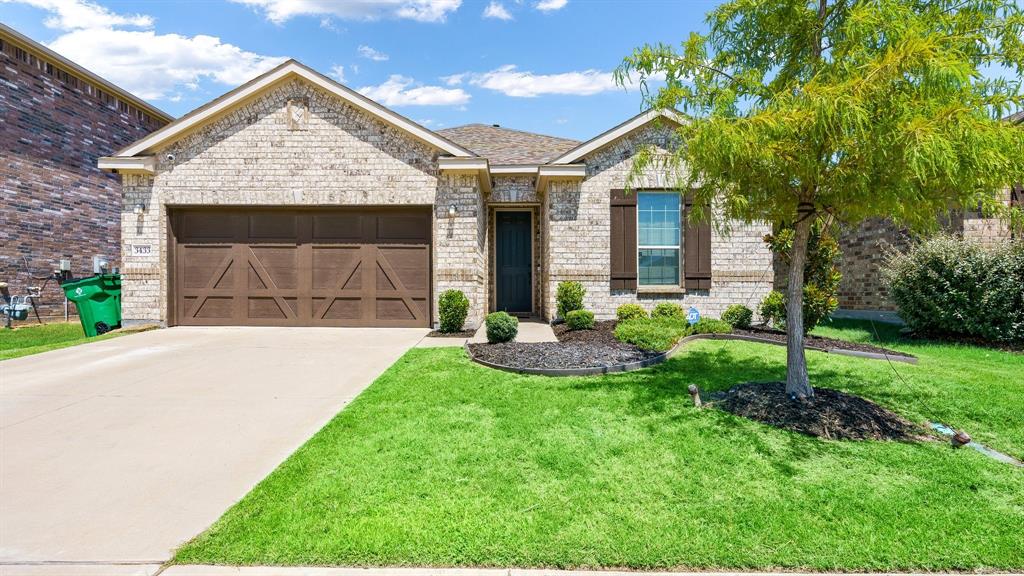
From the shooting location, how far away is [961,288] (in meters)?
9.02

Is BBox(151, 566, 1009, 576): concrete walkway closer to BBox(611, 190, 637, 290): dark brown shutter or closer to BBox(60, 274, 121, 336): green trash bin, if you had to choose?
BBox(611, 190, 637, 290): dark brown shutter

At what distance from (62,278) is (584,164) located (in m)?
14.6

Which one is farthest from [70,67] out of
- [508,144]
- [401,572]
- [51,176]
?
[401,572]

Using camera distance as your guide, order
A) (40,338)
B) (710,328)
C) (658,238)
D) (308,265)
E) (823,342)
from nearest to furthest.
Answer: (823,342) → (710,328) → (308,265) → (40,338) → (658,238)

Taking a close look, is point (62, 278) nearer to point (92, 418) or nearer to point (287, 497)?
point (92, 418)

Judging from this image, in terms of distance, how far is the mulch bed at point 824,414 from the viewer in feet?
13.7

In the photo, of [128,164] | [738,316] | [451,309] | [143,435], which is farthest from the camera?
[128,164]

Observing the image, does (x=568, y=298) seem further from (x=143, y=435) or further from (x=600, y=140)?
(x=143, y=435)

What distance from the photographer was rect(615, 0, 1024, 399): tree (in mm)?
3559

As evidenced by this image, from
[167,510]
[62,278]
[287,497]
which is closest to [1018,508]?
[287,497]

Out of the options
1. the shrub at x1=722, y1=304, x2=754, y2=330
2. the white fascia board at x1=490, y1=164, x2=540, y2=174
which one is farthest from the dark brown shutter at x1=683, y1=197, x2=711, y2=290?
the white fascia board at x1=490, y1=164, x2=540, y2=174

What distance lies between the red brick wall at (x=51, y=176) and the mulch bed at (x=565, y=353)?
1316cm

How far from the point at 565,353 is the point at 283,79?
8527 mm

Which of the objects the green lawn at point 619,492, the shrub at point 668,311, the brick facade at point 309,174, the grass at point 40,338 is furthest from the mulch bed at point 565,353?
the grass at point 40,338
